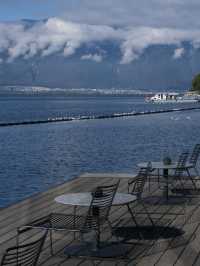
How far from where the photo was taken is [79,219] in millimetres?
7543

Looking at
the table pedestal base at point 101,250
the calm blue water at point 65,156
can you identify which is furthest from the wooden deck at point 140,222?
the calm blue water at point 65,156

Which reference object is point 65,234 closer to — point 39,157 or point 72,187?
point 72,187

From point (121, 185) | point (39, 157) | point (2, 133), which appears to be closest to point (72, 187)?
point (121, 185)

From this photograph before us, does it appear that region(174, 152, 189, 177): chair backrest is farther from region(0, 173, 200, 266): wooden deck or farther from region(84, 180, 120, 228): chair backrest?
region(84, 180, 120, 228): chair backrest

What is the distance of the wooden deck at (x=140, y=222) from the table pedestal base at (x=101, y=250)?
75mm

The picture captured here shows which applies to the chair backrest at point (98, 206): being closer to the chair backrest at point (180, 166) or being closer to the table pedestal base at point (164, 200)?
the table pedestal base at point (164, 200)

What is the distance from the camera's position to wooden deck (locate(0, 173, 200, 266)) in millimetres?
7098

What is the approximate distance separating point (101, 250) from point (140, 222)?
5.58 feet

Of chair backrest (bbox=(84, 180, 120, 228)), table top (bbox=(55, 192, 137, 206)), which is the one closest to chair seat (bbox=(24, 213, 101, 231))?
chair backrest (bbox=(84, 180, 120, 228))

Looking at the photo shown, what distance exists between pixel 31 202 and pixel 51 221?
326 cm

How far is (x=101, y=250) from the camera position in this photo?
7.36m

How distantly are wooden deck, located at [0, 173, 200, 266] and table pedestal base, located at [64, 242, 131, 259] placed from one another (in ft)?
0.25

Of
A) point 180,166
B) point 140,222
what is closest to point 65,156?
point 180,166

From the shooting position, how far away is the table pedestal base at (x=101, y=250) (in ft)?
23.6
